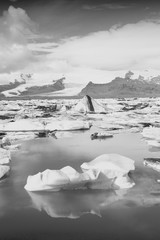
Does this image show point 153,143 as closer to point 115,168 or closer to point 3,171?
point 115,168

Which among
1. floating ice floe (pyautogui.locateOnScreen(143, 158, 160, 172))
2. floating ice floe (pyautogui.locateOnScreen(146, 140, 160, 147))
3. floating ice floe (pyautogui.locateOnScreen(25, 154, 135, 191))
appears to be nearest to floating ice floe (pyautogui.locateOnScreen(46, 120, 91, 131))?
floating ice floe (pyautogui.locateOnScreen(146, 140, 160, 147))

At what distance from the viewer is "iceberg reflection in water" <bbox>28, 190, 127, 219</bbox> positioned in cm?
570

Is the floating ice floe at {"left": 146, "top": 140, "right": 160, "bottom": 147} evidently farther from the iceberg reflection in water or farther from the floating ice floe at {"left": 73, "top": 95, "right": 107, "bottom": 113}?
the floating ice floe at {"left": 73, "top": 95, "right": 107, "bottom": 113}

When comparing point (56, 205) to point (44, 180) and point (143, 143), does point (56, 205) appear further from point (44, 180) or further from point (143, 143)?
point (143, 143)

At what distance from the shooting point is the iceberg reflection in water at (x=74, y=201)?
18.7 ft

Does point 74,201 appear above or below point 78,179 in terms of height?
below

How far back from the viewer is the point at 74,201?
6.13 metres

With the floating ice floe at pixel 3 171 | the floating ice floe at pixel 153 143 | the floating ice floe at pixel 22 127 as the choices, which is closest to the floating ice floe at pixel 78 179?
the floating ice floe at pixel 3 171

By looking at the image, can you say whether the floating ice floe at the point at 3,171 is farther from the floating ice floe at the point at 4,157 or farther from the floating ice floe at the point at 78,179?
the floating ice floe at the point at 78,179

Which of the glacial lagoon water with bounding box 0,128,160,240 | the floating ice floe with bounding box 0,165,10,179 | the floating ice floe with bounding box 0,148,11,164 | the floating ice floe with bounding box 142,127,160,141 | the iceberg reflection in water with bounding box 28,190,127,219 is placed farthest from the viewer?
the floating ice floe with bounding box 142,127,160,141

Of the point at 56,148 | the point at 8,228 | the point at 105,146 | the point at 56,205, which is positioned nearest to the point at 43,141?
the point at 56,148

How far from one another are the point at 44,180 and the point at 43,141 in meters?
7.11

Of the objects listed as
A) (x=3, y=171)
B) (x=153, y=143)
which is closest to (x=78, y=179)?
(x=3, y=171)

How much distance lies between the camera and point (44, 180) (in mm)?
6711
